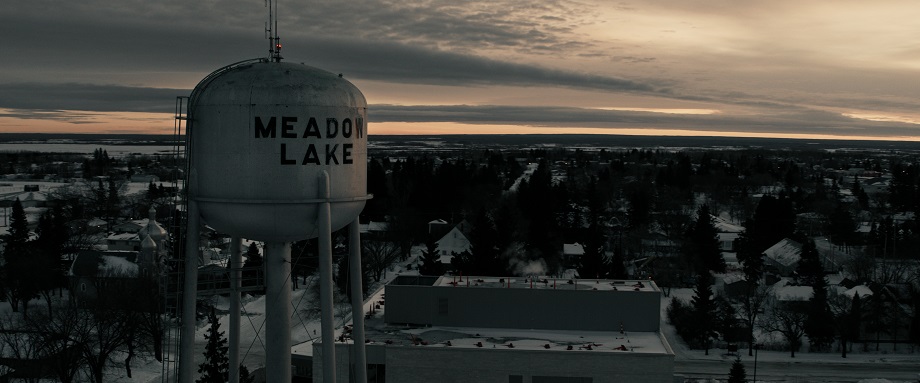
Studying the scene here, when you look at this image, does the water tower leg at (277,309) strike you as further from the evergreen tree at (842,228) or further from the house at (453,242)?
the evergreen tree at (842,228)

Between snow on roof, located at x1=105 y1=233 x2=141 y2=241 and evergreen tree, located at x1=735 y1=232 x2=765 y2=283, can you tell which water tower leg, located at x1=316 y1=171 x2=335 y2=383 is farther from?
snow on roof, located at x1=105 y1=233 x2=141 y2=241

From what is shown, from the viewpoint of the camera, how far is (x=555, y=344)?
31453 mm

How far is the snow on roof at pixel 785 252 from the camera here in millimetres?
64438

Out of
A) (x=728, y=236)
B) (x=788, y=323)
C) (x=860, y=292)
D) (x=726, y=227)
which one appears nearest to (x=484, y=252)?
(x=788, y=323)

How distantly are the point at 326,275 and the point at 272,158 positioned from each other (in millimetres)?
2418

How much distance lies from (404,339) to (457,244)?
3890 cm

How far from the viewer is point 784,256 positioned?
65.9 metres

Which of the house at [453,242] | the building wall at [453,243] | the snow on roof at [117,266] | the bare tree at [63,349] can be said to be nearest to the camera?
the bare tree at [63,349]

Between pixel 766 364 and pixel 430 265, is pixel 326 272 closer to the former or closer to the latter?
pixel 766 364

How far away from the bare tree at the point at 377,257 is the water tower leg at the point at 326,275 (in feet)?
139

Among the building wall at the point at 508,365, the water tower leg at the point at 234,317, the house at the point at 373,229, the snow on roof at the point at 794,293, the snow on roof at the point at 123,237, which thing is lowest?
the snow on roof at the point at 123,237

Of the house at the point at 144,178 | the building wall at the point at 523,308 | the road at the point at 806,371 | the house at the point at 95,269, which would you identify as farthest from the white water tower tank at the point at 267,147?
the house at the point at 144,178

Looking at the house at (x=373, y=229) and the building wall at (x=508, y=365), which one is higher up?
the building wall at (x=508, y=365)

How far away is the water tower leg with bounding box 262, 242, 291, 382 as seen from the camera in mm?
18234
